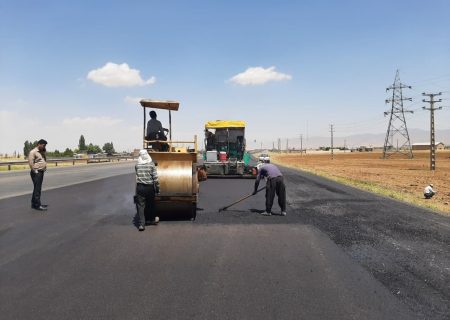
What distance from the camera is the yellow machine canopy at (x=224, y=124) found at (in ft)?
80.3

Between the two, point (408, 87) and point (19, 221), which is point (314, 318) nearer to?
point (19, 221)

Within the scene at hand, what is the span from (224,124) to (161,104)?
13.1m

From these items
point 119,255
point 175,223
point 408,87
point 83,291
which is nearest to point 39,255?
point 119,255

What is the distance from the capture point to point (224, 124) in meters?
24.5

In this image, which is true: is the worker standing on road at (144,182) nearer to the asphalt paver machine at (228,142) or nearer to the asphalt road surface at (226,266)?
the asphalt road surface at (226,266)

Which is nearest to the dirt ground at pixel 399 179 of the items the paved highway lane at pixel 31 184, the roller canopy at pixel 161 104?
the roller canopy at pixel 161 104

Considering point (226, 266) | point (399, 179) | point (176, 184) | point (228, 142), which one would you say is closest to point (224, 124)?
point (228, 142)

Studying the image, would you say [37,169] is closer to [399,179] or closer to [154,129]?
[154,129]

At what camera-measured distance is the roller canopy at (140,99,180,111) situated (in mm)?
11281

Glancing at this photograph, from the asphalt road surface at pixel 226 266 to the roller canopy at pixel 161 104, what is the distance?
3263 mm

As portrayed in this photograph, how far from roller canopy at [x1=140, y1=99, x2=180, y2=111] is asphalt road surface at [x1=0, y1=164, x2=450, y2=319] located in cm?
326

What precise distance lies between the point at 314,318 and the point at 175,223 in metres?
5.55

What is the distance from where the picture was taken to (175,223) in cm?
932

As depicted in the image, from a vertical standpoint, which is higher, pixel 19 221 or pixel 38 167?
pixel 38 167
